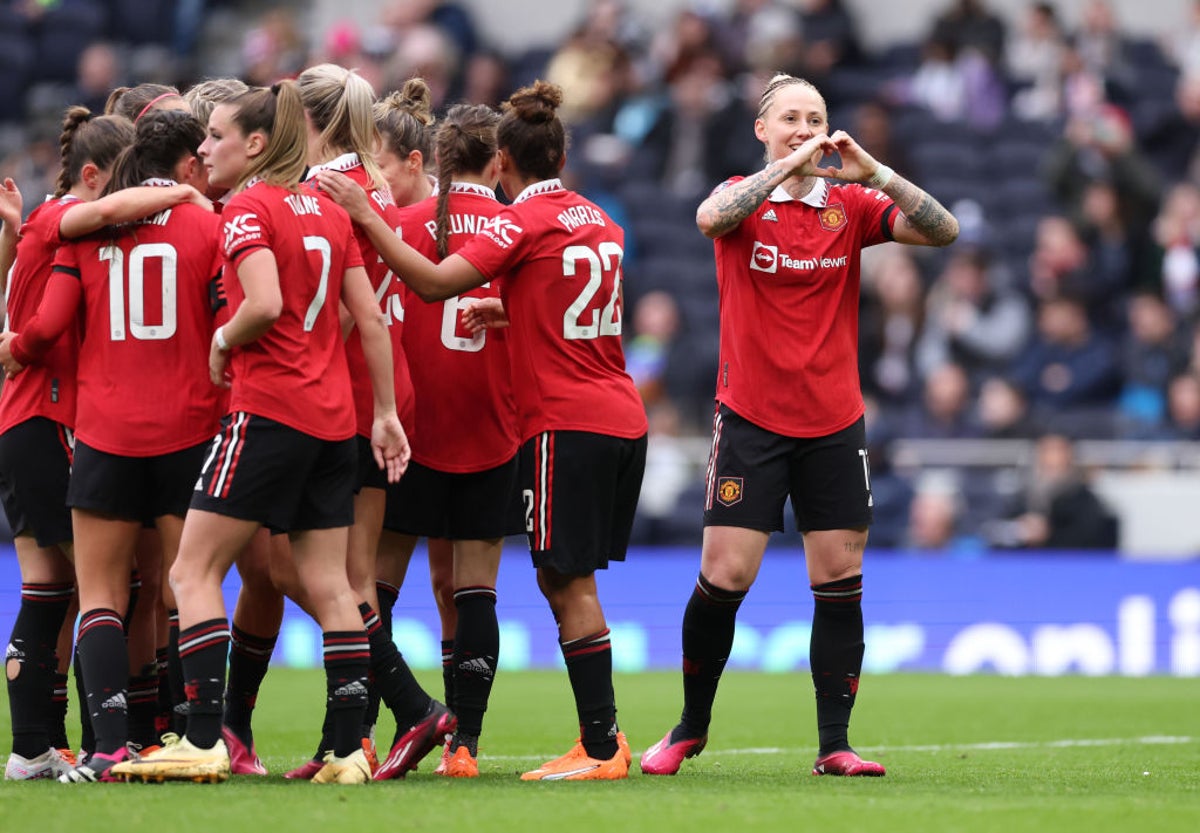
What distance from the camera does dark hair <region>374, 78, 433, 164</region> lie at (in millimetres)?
7062

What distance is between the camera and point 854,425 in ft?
22.9

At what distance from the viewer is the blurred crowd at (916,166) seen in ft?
48.2

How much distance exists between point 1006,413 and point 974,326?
1665mm

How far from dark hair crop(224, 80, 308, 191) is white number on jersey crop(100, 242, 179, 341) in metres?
0.43

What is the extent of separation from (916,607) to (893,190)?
21.9ft

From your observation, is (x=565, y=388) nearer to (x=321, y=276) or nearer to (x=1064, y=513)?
(x=321, y=276)

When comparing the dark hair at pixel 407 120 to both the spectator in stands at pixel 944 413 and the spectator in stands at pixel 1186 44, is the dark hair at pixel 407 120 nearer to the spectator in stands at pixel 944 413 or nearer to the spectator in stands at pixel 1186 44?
the spectator in stands at pixel 944 413

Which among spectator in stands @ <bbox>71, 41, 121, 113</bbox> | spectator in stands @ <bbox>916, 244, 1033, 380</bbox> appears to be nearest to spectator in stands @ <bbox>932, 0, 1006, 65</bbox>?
spectator in stands @ <bbox>916, 244, 1033, 380</bbox>

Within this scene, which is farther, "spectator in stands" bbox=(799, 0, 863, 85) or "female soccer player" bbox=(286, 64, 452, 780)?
"spectator in stands" bbox=(799, 0, 863, 85)

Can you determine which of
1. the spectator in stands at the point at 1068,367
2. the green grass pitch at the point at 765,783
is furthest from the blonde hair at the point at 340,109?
the spectator in stands at the point at 1068,367

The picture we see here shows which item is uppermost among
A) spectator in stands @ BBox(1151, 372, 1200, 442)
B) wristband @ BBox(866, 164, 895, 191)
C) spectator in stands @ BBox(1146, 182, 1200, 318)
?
spectator in stands @ BBox(1146, 182, 1200, 318)

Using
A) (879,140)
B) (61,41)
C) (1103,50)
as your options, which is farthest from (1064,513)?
(61,41)

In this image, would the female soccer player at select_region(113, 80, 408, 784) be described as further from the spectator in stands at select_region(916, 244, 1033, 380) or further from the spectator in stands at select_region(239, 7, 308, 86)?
the spectator in stands at select_region(239, 7, 308, 86)

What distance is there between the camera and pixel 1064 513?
525 inches
